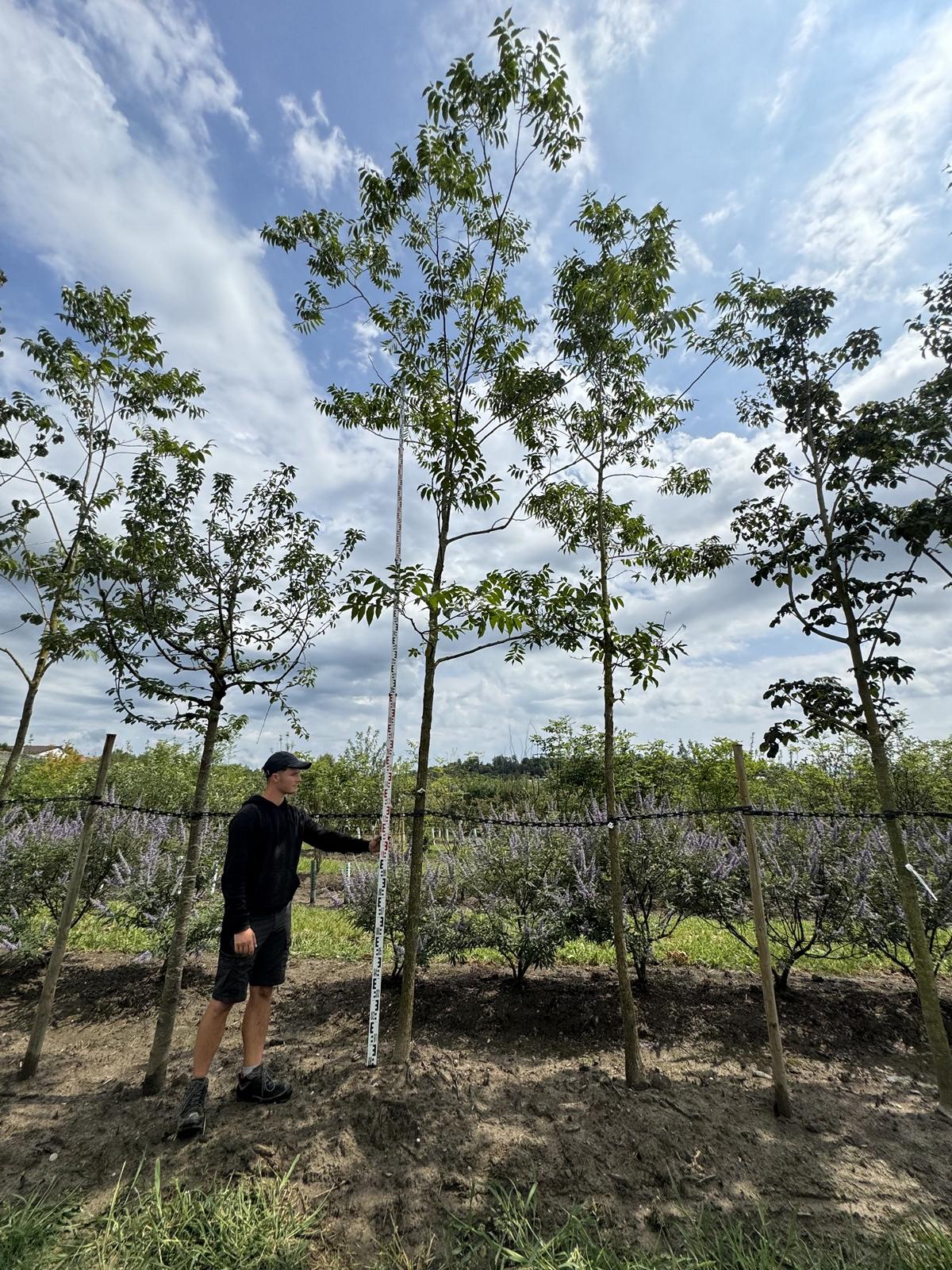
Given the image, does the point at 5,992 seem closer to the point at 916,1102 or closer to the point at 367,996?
the point at 367,996

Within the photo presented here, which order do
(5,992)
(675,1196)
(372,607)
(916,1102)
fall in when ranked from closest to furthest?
(675,1196)
(372,607)
(916,1102)
(5,992)

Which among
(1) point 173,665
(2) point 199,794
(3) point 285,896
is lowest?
(3) point 285,896

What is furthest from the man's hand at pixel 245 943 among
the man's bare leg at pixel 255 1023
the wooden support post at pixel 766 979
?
the wooden support post at pixel 766 979

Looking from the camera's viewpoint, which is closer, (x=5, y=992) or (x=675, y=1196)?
(x=675, y=1196)

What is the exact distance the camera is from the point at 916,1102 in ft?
12.7

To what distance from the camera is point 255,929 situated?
11.6 feet

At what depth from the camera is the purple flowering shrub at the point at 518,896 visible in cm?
531

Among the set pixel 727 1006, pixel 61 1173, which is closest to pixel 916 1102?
pixel 727 1006

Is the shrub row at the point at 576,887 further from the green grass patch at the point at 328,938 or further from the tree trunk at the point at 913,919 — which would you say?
the green grass patch at the point at 328,938

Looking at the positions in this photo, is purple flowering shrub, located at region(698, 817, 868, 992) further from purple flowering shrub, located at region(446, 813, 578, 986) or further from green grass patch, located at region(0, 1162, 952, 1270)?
green grass patch, located at region(0, 1162, 952, 1270)

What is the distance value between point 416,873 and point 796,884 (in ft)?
12.5

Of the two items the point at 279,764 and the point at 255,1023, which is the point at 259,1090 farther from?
the point at 279,764

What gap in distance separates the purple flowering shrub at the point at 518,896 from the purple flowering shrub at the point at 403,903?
0.12m

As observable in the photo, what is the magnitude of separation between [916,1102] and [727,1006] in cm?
166
